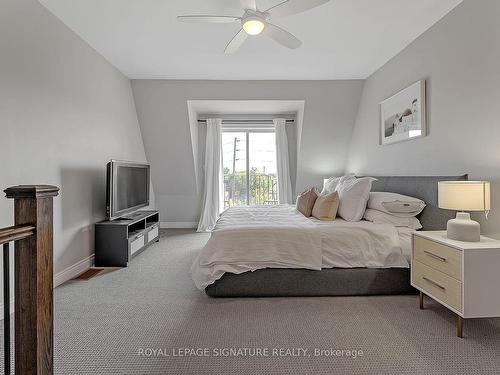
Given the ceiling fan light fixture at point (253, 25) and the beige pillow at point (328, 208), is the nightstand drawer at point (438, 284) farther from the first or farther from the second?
the ceiling fan light fixture at point (253, 25)

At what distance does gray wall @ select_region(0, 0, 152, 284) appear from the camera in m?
2.26

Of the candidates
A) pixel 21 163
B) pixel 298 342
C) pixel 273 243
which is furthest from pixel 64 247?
pixel 298 342

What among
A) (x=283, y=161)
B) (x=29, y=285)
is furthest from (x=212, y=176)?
(x=29, y=285)

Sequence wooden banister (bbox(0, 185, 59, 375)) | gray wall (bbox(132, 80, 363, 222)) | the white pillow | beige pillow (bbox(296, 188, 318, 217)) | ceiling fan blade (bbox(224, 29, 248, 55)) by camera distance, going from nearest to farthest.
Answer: wooden banister (bbox(0, 185, 59, 375)) → ceiling fan blade (bbox(224, 29, 248, 55)) → the white pillow → beige pillow (bbox(296, 188, 318, 217)) → gray wall (bbox(132, 80, 363, 222))

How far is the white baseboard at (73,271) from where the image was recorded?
2822 millimetres

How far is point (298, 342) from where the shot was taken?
185 cm

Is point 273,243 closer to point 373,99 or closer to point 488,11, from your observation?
point 488,11

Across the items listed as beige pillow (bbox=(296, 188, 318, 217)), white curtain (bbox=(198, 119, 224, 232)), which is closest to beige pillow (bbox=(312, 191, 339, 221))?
beige pillow (bbox=(296, 188, 318, 217))

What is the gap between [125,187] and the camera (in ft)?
12.3

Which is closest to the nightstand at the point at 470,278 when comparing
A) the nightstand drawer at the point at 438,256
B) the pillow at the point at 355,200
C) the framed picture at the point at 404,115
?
the nightstand drawer at the point at 438,256

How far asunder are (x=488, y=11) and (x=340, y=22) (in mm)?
1154

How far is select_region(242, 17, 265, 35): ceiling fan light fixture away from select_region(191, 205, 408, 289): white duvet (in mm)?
1664

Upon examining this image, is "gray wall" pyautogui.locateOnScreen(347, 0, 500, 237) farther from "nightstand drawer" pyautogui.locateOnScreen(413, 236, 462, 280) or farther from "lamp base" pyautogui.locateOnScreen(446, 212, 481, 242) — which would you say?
"nightstand drawer" pyautogui.locateOnScreen(413, 236, 462, 280)

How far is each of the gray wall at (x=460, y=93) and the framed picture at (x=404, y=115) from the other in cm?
8
